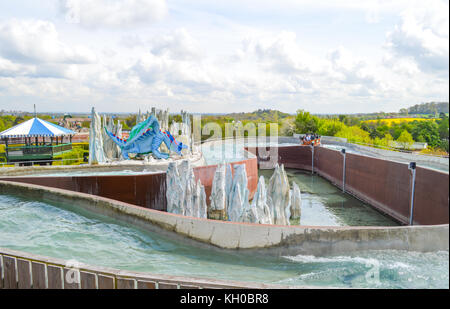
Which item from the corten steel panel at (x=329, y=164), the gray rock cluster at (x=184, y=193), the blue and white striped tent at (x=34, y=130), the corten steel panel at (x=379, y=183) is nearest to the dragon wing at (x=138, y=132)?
the gray rock cluster at (x=184, y=193)

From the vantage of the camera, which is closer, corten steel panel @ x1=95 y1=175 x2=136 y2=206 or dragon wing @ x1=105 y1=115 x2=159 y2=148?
corten steel panel @ x1=95 y1=175 x2=136 y2=206

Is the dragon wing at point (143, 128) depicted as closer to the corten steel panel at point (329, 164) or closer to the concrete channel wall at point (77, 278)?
the corten steel panel at point (329, 164)

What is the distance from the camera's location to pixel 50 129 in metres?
20.8

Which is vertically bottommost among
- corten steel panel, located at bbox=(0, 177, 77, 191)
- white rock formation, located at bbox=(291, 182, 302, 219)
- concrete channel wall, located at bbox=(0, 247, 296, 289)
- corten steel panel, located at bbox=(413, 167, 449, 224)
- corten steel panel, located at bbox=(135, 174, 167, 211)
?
white rock formation, located at bbox=(291, 182, 302, 219)

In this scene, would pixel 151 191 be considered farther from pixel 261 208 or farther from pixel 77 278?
pixel 77 278

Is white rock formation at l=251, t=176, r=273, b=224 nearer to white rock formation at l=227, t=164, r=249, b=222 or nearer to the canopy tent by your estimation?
white rock formation at l=227, t=164, r=249, b=222

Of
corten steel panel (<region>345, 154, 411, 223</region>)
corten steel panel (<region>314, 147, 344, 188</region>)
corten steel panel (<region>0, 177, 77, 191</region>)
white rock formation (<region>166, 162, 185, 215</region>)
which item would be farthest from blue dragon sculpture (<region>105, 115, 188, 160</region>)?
corten steel panel (<region>314, 147, 344, 188</region>)

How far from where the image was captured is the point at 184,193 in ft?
40.5

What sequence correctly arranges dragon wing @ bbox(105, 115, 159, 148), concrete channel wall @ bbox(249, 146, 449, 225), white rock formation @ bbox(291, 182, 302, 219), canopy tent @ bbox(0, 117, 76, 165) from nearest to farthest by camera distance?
1. concrete channel wall @ bbox(249, 146, 449, 225)
2. white rock formation @ bbox(291, 182, 302, 219)
3. dragon wing @ bbox(105, 115, 159, 148)
4. canopy tent @ bbox(0, 117, 76, 165)

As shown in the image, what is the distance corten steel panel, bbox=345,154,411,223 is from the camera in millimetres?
11180

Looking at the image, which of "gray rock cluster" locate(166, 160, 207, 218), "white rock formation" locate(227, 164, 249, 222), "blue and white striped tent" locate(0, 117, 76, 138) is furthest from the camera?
"blue and white striped tent" locate(0, 117, 76, 138)

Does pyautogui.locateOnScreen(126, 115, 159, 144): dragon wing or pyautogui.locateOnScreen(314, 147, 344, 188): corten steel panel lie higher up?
pyautogui.locateOnScreen(126, 115, 159, 144): dragon wing

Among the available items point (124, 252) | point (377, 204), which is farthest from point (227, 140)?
point (124, 252)

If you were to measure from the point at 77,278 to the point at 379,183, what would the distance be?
13949mm
